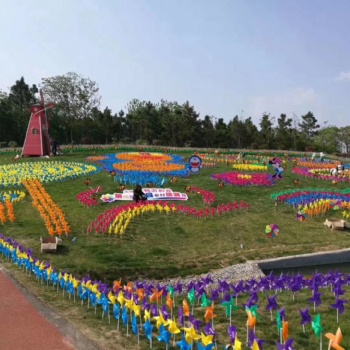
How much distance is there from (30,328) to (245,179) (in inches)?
832

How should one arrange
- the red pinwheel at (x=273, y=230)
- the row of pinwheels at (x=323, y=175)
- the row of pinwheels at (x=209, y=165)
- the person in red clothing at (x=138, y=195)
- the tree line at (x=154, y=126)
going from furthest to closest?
the tree line at (x=154, y=126), the row of pinwheels at (x=209, y=165), the row of pinwheels at (x=323, y=175), the person in red clothing at (x=138, y=195), the red pinwheel at (x=273, y=230)

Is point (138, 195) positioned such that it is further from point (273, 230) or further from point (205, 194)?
point (273, 230)

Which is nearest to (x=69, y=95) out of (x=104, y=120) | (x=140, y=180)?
(x=104, y=120)

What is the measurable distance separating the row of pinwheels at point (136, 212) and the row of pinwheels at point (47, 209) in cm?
117

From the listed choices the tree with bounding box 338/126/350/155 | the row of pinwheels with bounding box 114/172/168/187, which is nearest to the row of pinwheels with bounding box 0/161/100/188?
the row of pinwheels with bounding box 114/172/168/187

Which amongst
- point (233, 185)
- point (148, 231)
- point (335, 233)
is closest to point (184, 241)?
point (148, 231)

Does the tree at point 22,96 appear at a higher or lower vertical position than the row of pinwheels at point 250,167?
higher

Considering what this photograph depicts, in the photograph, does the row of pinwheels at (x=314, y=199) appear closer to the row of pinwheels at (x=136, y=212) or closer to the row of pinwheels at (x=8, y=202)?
the row of pinwheels at (x=136, y=212)

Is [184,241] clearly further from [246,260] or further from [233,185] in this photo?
[233,185]

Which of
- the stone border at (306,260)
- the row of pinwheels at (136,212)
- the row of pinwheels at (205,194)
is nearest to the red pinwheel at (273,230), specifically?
the stone border at (306,260)

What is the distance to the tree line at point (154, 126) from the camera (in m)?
61.5

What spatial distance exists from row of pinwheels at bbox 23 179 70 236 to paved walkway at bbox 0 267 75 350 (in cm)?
599

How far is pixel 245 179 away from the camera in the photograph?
91.1 ft

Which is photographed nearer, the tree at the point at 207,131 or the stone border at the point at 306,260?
the stone border at the point at 306,260
